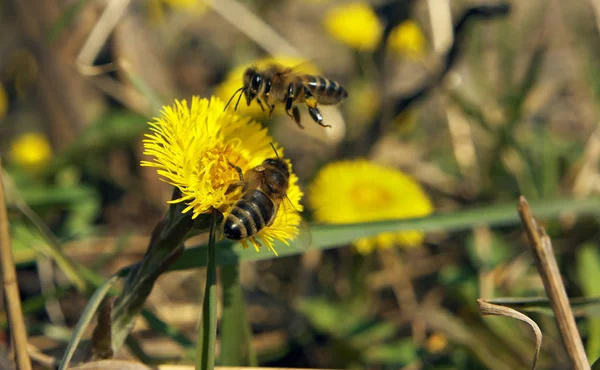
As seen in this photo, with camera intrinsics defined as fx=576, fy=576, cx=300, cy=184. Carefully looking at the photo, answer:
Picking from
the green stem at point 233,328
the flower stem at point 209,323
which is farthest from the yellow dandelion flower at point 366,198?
the flower stem at point 209,323

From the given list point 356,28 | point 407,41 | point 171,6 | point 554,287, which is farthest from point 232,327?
point 171,6

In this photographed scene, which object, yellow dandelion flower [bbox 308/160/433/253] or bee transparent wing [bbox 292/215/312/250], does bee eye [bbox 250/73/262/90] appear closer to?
bee transparent wing [bbox 292/215/312/250]

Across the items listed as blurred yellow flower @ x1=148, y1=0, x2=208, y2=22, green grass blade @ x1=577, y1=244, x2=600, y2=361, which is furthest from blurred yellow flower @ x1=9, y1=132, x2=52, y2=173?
green grass blade @ x1=577, y1=244, x2=600, y2=361

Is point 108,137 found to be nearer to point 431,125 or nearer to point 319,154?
point 319,154

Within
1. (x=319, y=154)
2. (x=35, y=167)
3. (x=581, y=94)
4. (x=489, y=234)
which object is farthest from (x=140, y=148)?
(x=581, y=94)

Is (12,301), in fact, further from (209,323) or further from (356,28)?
(356,28)

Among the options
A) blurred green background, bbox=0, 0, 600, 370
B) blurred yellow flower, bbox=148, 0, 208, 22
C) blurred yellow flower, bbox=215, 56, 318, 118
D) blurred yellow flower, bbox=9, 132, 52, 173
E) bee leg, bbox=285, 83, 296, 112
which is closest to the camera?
bee leg, bbox=285, 83, 296, 112
